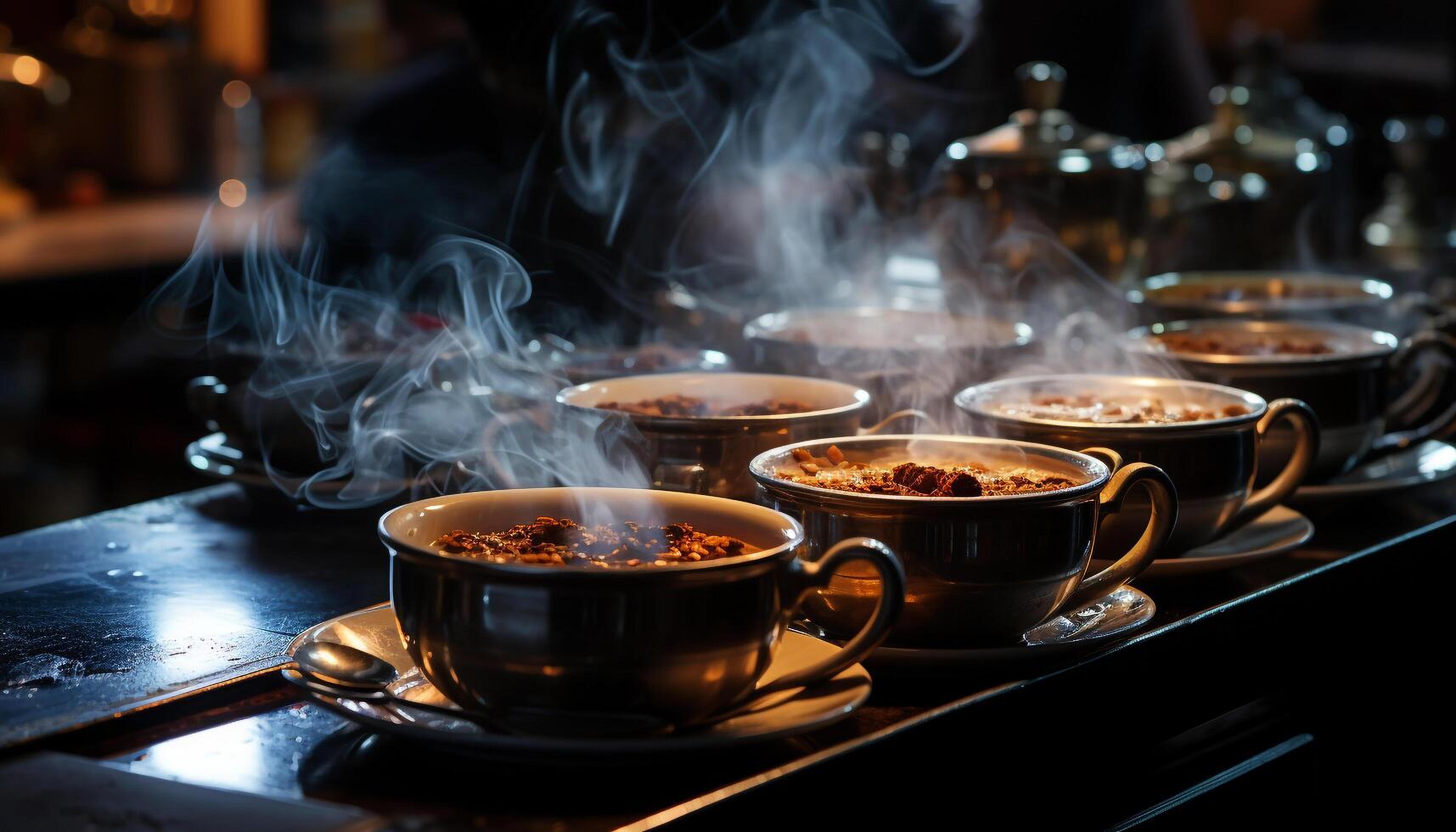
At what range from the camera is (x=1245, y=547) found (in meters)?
1.48

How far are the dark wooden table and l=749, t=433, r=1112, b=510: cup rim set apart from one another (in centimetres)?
14

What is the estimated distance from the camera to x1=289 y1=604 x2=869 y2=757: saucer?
2.98 feet

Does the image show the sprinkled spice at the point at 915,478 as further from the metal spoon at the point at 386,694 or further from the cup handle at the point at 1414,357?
the cup handle at the point at 1414,357

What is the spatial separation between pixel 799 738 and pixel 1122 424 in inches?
21.4

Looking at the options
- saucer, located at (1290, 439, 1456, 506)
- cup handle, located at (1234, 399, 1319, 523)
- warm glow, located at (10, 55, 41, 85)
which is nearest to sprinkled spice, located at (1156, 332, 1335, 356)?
saucer, located at (1290, 439, 1456, 506)

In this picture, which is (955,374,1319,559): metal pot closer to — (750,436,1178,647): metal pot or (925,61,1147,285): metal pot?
(750,436,1178,647): metal pot

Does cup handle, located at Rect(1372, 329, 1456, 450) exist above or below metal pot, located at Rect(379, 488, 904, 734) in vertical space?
above

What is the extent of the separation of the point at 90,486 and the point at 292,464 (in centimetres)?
394

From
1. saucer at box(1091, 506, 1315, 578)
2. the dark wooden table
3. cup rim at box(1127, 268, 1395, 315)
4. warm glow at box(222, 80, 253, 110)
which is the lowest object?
the dark wooden table

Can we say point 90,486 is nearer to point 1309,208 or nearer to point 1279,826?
point 1309,208

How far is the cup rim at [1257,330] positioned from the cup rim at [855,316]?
0.49 feet

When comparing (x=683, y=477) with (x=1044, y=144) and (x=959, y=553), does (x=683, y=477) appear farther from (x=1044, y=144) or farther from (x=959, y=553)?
(x=1044, y=144)

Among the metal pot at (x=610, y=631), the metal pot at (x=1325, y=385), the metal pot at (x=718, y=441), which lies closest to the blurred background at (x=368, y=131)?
the metal pot at (x=1325, y=385)

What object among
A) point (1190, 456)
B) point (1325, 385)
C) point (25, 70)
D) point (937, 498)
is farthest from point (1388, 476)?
point (25, 70)
